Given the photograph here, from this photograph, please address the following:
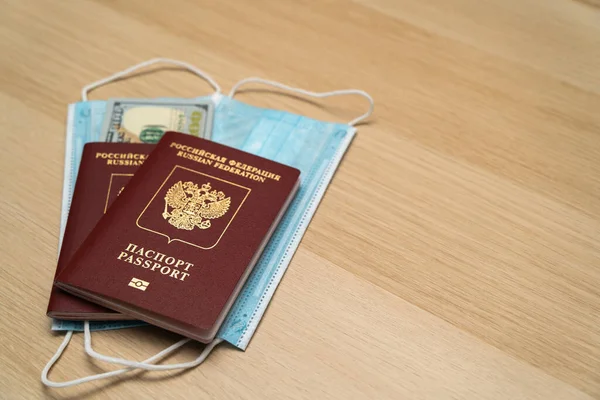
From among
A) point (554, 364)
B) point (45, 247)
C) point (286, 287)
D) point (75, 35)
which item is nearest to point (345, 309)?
point (286, 287)

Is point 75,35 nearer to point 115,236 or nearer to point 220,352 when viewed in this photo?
point 115,236

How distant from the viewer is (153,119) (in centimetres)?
73

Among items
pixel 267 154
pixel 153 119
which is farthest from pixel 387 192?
pixel 153 119

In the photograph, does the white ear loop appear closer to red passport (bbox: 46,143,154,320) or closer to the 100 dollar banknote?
red passport (bbox: 46,143,154,320)

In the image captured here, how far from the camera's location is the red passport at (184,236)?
0.55 meters

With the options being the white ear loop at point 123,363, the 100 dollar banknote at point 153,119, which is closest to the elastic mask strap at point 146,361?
the white ear loop at point 123,363

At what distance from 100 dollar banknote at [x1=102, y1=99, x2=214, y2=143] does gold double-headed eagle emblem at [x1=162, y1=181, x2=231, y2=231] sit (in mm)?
104

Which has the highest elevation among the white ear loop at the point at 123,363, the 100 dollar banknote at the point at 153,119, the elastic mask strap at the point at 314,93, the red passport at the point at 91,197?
the elastic mask strap at the point at 314,93

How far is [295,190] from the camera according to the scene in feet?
2.15

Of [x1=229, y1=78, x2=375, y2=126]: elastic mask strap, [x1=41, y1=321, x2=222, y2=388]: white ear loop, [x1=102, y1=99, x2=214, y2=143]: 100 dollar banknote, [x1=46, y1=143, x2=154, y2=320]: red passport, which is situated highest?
[x1=229, y1=78, x2=375, y2=126]: elastic mask strap

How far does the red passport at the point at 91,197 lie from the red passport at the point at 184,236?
0.01 m

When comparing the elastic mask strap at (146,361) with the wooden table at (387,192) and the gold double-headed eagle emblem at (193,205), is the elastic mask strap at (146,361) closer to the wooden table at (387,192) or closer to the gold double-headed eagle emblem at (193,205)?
the wooden table at (387,192)

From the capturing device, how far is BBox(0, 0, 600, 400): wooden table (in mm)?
538

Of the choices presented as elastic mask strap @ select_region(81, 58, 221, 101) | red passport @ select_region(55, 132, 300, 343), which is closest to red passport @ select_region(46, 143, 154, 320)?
red passport @ select_region(55, 132, 300, 343)
